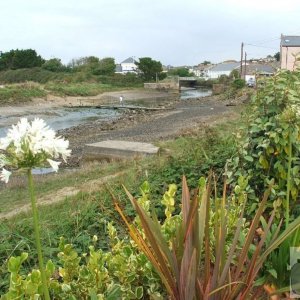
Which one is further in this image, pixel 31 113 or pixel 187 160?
pixel 31 113

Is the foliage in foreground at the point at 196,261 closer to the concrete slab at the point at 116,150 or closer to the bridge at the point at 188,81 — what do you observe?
the concrete slab at the point at 116,150

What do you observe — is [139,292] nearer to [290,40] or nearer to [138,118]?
[138,118]

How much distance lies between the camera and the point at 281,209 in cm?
322

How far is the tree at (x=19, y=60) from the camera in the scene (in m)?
78.4

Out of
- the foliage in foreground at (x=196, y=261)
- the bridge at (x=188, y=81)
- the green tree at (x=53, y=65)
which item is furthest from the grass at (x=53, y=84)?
the foliage in foreground at (x=196, y=261)

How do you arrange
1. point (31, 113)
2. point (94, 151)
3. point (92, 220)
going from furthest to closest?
1. point (31, 113)
2. point (94, 151)
3. point (92, 220)

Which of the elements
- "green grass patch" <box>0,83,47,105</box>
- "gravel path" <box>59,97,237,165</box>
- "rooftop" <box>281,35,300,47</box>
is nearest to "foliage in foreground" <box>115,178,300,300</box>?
"gravel path" <box>59,97,237,165</box>

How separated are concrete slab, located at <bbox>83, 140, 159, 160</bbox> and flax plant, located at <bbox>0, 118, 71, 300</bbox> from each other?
26.1 ft

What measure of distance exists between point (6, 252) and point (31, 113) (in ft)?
128

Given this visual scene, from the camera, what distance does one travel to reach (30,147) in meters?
1.34

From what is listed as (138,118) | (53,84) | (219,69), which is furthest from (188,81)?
(138,118)

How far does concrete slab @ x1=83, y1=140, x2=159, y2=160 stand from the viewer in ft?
32.2

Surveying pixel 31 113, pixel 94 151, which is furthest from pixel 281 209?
pixel 31 113

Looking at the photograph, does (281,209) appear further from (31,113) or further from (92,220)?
(31,113)
